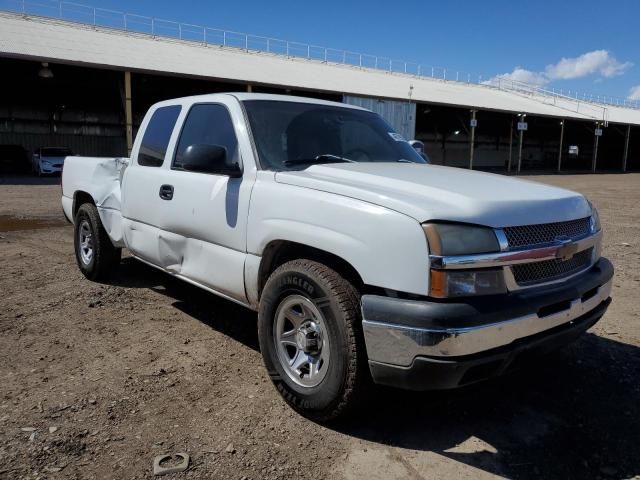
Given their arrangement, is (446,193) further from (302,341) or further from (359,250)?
(302,341)

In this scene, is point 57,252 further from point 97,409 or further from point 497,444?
point 497,444

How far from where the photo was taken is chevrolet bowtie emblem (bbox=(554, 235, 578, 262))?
9.37 feet

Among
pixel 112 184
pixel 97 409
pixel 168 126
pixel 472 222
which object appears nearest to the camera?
pixel 472 222

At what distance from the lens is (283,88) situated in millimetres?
26969

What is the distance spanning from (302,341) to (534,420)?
1473 millimetres

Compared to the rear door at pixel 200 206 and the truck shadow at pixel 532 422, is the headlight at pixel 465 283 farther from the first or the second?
the rear door at pixel 200 206

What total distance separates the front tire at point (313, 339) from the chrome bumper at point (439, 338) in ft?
0.45

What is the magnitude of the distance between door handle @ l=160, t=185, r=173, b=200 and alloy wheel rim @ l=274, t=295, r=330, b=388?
62.1 inches

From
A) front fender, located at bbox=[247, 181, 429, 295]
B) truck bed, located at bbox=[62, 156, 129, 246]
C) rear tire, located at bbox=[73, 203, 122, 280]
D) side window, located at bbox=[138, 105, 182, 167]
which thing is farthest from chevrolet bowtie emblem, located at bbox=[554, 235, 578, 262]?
rear tire, located at bbox=[73, 203, 122, 280]

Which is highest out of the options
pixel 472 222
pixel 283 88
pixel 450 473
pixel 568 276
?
pixel 283 88

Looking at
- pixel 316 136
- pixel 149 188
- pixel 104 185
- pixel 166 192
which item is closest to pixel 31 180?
pixel 104 185

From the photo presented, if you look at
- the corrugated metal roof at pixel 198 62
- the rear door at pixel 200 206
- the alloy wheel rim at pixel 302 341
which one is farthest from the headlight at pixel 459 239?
the corrugated metal roof at pixel 198 62

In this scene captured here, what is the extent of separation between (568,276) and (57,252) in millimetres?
6902

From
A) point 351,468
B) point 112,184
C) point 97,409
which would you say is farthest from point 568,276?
point 112,184
